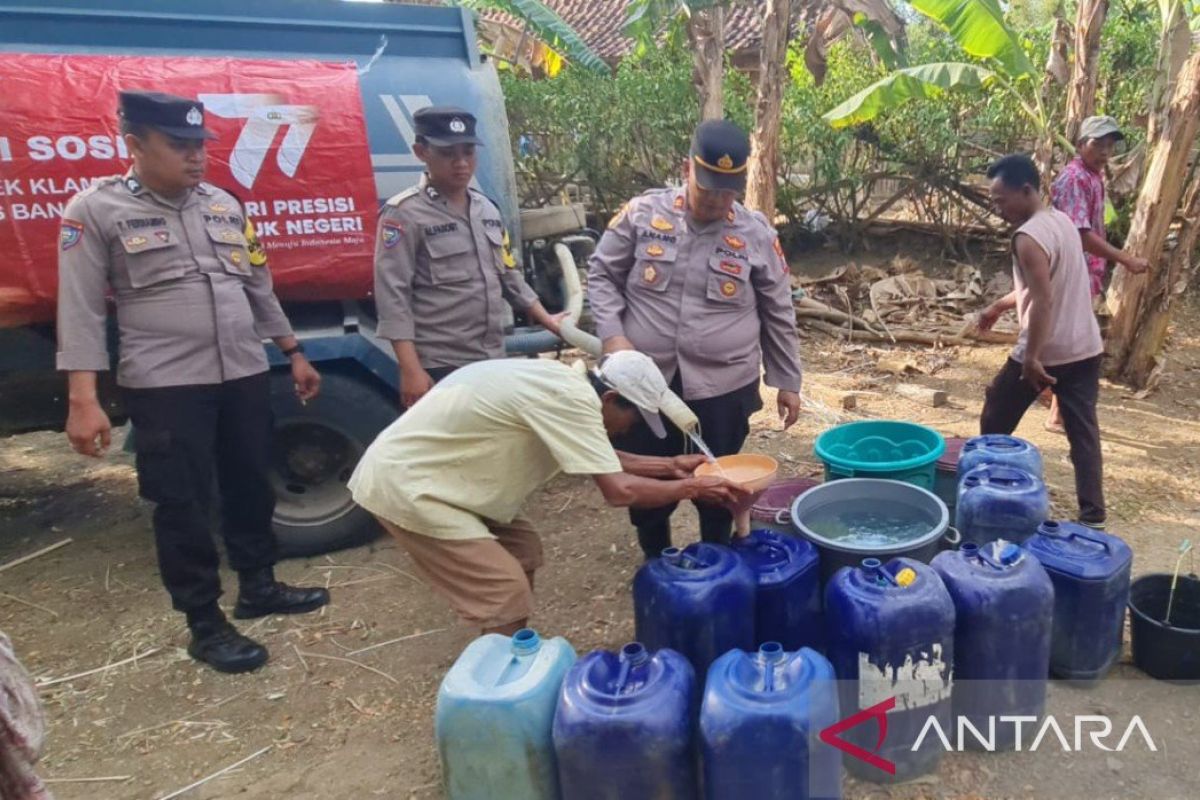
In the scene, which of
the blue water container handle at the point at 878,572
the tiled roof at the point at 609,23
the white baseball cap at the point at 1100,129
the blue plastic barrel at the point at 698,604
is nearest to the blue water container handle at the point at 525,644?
the blue plastic barrel at the point at 698,604

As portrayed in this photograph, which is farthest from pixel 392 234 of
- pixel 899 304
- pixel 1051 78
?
pixel 1051 78

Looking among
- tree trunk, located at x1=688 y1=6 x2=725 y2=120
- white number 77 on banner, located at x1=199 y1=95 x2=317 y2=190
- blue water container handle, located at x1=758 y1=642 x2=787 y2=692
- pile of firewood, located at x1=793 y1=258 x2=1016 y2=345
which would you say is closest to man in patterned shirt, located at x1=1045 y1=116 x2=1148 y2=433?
pile of firewood, located at x1=793 y1=258 x2=1016 y2=345

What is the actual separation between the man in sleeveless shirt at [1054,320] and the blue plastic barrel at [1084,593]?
995mm

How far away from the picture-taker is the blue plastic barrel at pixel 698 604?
2.50 metres

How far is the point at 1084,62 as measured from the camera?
20.3 ft

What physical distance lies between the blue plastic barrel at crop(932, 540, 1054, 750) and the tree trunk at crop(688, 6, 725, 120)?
19.2 feet

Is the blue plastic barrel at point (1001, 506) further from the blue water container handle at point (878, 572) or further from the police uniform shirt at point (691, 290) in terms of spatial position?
the police uniform shirt at point (691, 290)

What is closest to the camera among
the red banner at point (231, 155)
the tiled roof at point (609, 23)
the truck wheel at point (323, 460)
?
the red banner at point (231, 155)

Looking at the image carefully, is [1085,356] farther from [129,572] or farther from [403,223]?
[129,572]

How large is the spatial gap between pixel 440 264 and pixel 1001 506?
242 cm

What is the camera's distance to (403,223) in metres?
3.38

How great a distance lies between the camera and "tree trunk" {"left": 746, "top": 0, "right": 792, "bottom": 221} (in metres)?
6.59

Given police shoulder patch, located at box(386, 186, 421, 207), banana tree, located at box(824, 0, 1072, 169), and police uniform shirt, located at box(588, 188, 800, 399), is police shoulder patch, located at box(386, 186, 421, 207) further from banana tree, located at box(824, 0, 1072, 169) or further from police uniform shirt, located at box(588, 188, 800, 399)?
banana tree, located at box(824, 0, 1072, 169)

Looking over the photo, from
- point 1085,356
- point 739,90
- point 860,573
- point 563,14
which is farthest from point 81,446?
point 563,14
